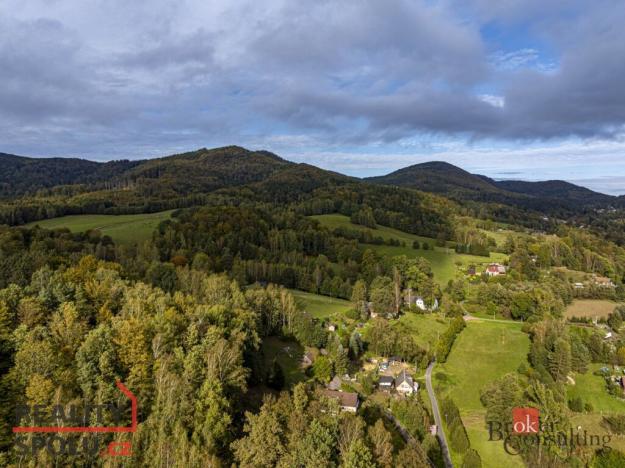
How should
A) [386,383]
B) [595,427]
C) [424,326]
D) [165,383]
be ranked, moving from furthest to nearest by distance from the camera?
[424,326], [386,383], [595,427], [165,383]

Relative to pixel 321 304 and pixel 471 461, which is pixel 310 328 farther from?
pixel 471 461

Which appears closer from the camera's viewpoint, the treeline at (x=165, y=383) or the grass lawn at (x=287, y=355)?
the treeline at (x=165, y=383)

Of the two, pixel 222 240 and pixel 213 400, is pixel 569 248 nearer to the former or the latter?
pixel 222 240

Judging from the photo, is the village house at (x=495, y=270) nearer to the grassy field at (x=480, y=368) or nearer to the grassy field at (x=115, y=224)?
the grassy field at (x=480, y=368)

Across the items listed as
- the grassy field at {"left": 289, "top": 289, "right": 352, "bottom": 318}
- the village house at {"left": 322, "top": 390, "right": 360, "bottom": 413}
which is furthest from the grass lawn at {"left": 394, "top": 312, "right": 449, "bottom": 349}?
the village house at {"left": 322, "top": 390, "right": 360, "bottom": 413}

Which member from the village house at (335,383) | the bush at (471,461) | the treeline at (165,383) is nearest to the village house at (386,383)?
the village house at (335,383)

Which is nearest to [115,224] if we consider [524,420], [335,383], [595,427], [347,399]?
[335,383]
